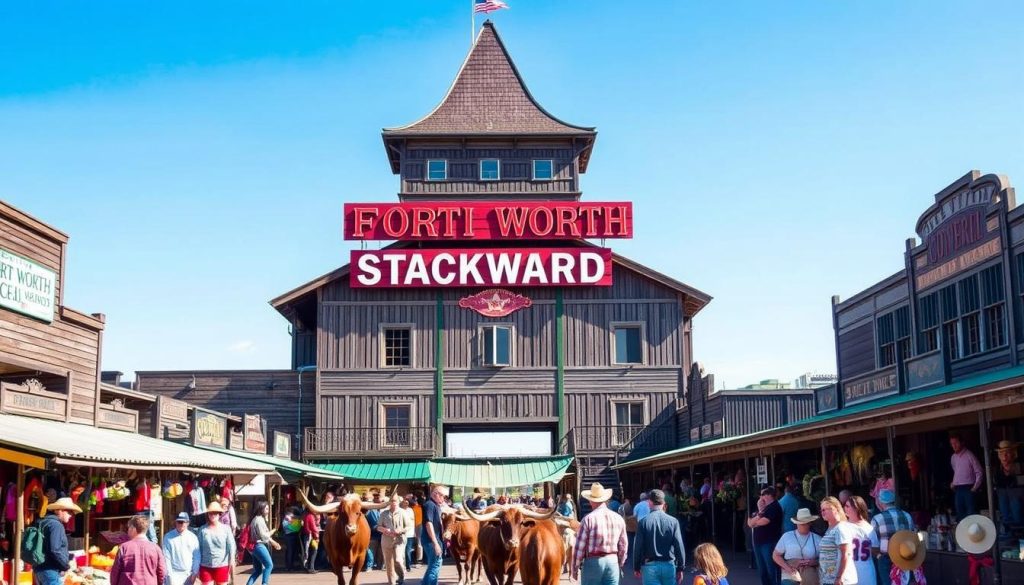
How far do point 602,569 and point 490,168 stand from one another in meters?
31.6

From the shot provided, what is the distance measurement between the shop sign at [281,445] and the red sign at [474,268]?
21.2 ft

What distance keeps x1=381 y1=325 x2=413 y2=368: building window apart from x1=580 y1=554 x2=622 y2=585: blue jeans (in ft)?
91.7

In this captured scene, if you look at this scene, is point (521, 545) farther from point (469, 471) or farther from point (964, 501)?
point (469, 471)

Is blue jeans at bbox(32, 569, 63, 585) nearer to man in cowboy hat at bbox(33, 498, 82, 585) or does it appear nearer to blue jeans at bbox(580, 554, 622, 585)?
man in cowboy hat at bbox(33, 498, 82, 585)

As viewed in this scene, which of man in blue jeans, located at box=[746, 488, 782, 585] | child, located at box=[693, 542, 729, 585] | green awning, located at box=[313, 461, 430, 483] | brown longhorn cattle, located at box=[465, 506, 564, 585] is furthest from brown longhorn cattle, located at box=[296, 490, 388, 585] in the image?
green awning, located at box=[313, 461, 430, 483]


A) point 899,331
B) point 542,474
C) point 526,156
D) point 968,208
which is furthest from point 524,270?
point 968,208

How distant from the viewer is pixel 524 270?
39.1 metres

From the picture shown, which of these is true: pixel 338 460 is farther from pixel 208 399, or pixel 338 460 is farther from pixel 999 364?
pixel 999 364

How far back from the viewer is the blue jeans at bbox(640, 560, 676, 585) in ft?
37.8

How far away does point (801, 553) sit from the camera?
11.2m

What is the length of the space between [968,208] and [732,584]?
9.04m

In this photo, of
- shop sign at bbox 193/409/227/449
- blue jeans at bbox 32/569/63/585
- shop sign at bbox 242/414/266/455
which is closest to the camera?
blue jeans at bbox 32/569/63/585

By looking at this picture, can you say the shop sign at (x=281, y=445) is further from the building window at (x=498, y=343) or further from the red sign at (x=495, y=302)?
the red sign at (x=495, y=302)

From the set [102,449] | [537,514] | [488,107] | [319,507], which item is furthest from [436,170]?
[537,514]
